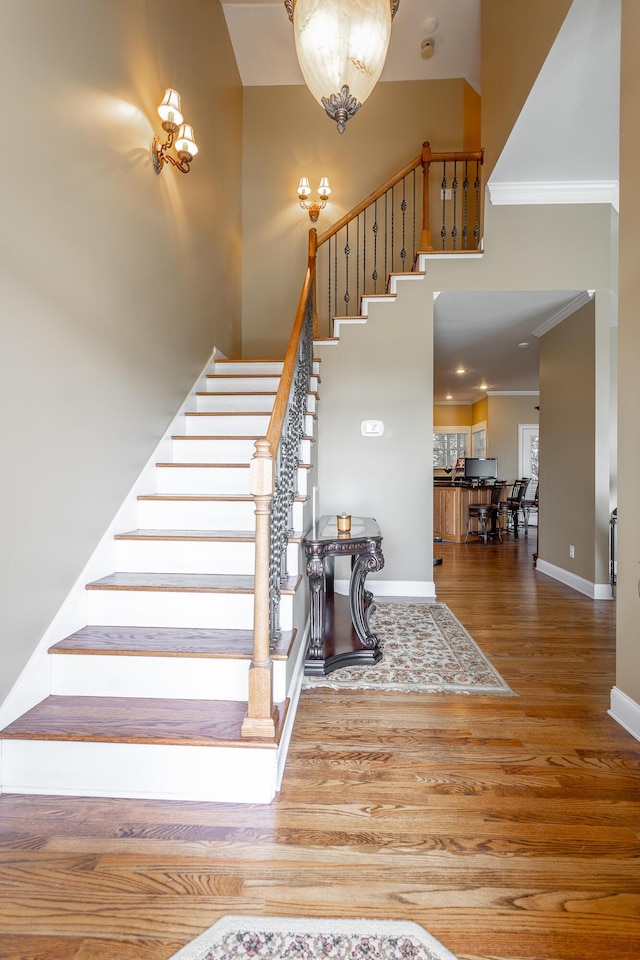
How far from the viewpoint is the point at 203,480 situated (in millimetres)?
2900

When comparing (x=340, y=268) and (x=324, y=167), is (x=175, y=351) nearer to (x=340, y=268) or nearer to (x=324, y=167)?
(x=340, y=268)

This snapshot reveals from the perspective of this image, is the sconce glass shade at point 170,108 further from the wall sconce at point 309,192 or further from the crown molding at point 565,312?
the crown molding at point 565,312

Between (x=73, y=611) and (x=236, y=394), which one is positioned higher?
(x=236, y=394)

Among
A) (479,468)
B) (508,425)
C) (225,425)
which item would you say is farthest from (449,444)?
(225,425)

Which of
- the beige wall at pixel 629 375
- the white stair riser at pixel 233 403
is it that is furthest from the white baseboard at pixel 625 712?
the white stair riser at pixel 233 403

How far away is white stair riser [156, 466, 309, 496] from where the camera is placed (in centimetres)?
288

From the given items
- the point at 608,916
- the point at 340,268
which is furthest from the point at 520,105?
the point at 608,916

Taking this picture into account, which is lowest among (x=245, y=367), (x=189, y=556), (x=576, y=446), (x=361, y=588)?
(x=361, y=588)

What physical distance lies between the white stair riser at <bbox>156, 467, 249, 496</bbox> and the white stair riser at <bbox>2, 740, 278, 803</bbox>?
1581 mm

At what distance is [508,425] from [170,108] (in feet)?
28.7

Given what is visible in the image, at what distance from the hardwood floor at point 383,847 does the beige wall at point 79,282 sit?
2.29 feet

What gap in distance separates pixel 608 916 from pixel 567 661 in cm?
172

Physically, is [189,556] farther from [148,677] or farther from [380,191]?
[380,191]

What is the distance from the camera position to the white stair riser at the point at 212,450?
3.12 m
